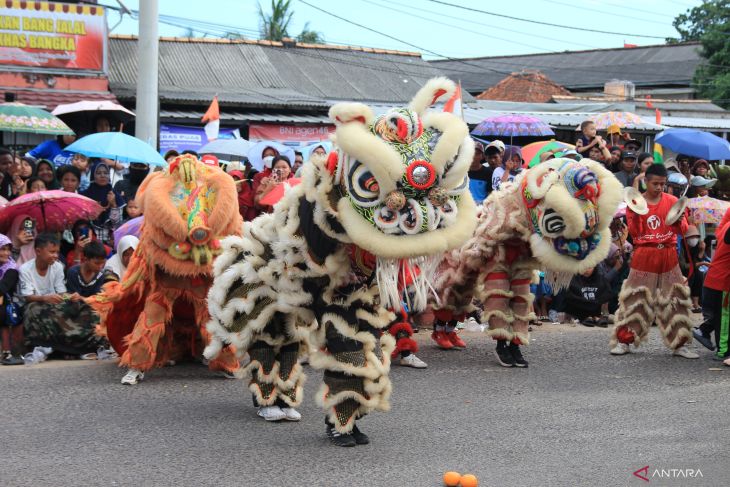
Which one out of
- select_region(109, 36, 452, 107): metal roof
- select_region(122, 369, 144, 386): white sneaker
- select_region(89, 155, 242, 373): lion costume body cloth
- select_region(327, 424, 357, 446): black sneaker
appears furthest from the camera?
select_region(109, 36, 452, 107): metal roof

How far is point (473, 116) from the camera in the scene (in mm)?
20938

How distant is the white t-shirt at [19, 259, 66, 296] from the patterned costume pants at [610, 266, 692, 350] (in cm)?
516

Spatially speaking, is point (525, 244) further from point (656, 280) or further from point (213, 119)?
point (213, 119)

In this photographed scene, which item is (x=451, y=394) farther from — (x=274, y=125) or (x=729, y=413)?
(x=274, y=125)

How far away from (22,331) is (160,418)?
7.93ft

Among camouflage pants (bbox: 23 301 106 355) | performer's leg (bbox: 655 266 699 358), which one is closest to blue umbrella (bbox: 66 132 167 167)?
camouflage pants (bbox: 23 301 106 355)

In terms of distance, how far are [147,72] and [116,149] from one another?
5.26 meters

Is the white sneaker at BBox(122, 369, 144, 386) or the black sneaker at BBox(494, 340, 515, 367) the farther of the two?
the black sneaker at BBox(494, 340, 515, 367)

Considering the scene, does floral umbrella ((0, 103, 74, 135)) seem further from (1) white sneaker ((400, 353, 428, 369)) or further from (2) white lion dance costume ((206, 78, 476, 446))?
(2) white lion dance costume ((206, 78, 476, 446))

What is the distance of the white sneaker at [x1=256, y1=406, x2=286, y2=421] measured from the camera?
19.9ft

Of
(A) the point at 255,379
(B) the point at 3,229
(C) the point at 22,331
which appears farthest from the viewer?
(B) the point at 3,229

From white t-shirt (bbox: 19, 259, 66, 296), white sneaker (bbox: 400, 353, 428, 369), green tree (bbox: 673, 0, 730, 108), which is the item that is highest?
green tree (bbox: 673, 0, 730, 108)

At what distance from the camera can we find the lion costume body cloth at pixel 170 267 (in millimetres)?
6695

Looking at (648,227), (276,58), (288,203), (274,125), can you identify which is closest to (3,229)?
(288,203)
